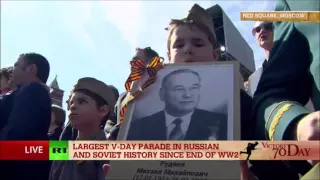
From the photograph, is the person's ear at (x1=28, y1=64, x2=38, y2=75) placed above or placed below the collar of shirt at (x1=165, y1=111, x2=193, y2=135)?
above

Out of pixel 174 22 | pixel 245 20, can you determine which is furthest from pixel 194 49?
pixel 245 20

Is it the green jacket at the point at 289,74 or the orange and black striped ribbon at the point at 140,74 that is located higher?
the orange and black striped ribbon at the point at 140,74

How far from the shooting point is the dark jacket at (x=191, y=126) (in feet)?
4.73

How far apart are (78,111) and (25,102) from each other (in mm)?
324

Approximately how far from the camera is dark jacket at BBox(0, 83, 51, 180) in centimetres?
267

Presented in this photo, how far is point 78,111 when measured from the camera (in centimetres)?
281

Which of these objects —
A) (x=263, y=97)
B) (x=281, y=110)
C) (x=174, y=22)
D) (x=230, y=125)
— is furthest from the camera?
(x=174, y=22)

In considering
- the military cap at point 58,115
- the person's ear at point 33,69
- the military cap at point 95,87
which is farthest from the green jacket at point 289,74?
the military cap at point 58,115

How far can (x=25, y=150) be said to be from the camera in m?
1.97

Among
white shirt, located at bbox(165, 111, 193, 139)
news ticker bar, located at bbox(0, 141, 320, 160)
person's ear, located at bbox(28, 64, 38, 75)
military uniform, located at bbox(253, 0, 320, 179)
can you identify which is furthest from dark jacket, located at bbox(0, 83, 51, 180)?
military uniform, located at bbox(253, 0, 320, 179)

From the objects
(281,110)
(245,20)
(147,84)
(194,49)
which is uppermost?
(194,49)

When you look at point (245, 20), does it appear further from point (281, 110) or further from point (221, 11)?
point (221, 11)

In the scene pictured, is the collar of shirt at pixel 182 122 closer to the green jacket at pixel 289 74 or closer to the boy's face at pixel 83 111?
the green jacket at pixel 289 74

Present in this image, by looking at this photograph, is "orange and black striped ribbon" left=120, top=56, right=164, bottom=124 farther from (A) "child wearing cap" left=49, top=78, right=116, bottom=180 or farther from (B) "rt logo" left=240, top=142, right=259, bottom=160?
(A) "child wearing cap" left=49, top=78, right=116, bottom=180
